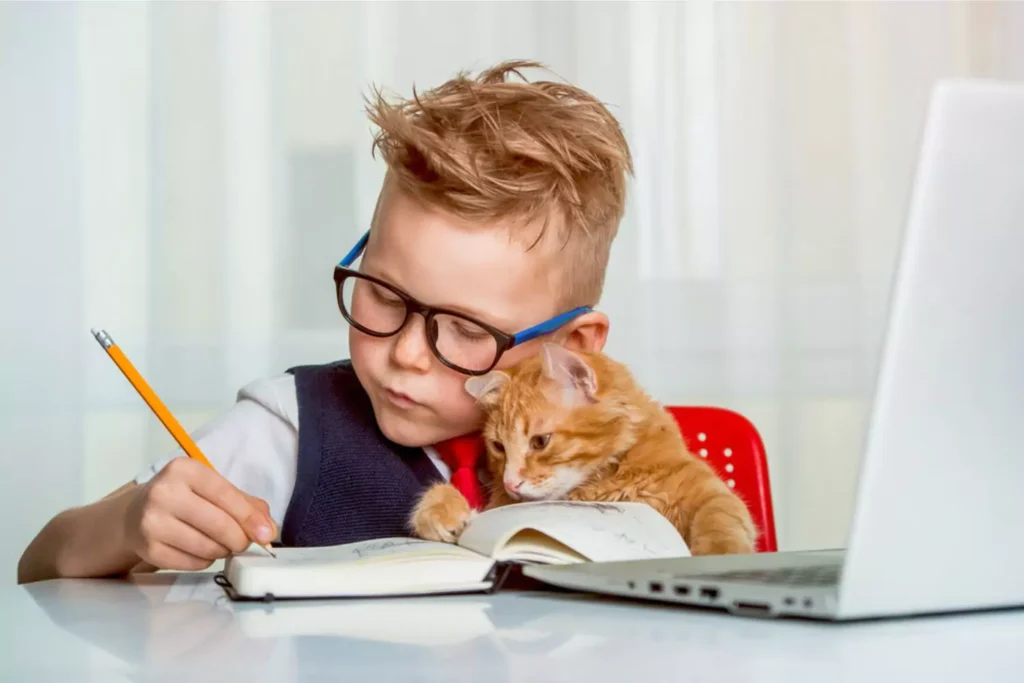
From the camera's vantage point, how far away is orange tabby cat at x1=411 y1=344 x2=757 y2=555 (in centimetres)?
113

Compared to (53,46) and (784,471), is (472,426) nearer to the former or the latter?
(784,471)

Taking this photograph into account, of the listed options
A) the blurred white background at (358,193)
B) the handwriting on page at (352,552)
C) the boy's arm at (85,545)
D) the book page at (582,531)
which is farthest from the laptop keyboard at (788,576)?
the blurred white background at (358,193)

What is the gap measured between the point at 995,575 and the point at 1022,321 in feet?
0.51

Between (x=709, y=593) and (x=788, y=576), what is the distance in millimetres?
57

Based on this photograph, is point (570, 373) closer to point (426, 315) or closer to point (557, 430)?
point (557, 430)

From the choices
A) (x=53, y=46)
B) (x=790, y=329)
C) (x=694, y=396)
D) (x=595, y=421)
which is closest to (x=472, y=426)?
(x=595, y=421)

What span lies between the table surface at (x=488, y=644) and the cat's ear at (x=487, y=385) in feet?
1.41

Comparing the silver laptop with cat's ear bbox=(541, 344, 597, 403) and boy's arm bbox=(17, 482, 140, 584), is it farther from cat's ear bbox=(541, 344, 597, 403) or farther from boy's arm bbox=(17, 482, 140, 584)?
boy's arm bbox=(17, 482, 140, 584)

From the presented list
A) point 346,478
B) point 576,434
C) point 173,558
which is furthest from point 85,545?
→ point 576,434

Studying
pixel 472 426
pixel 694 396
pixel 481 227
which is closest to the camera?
pixel 481 227

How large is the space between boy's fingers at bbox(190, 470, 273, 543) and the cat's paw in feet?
0.56

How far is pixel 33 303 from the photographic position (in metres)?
1.93

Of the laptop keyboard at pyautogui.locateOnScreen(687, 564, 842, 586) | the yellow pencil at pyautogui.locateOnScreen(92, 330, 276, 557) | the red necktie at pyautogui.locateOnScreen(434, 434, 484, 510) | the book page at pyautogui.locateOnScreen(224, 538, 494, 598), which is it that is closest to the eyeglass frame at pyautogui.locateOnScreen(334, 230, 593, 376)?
the red necktie at pyautogui.locateOnScreen(434, 434, 484, 510)

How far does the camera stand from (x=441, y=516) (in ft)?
3.31
